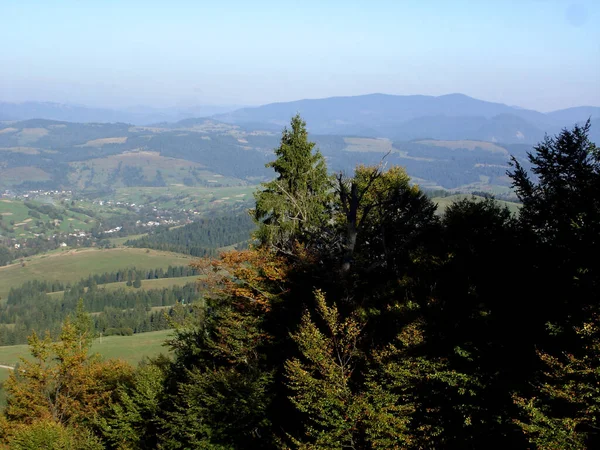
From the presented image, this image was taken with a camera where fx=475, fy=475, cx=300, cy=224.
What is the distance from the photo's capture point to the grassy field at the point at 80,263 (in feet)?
495

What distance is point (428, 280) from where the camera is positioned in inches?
697

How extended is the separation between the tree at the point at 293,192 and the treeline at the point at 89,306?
7726 centimetres

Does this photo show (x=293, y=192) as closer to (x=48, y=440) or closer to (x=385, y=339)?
(x=385, y=339)

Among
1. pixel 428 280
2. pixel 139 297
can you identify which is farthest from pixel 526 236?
pixel 139 297

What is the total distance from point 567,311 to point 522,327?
1.86 m

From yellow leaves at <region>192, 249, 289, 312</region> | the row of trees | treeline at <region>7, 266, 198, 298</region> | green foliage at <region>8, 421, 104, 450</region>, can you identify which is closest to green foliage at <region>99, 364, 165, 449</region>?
the row of trees

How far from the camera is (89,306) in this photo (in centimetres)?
12312

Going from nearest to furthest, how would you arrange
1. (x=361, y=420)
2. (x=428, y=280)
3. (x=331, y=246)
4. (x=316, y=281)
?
→ 1. (x=361, y=420)
2. (x=428, y=280)
3. (x=316, y=281)
4. (x=331, y=246)

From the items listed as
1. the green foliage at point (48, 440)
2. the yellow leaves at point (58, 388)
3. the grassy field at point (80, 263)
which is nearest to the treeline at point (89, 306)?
the grassy field at point (80, 263)

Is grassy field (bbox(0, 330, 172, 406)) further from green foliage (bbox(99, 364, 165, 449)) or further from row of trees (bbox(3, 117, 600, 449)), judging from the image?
green foliage (bbox(99, 364, 165, 449))

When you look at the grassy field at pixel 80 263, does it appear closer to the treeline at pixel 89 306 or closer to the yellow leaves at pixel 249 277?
the treeline at pixel 89 306

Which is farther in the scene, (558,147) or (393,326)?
(558,147)

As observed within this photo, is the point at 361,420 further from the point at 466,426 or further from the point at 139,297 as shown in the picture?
the point at 139,297

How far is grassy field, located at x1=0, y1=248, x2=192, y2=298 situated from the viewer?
150875 millimetres
